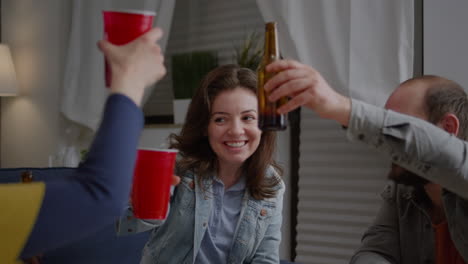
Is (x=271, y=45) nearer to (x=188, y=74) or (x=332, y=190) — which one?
(x=332, y=190)

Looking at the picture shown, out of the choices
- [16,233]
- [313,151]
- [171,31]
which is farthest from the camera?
[171,31]

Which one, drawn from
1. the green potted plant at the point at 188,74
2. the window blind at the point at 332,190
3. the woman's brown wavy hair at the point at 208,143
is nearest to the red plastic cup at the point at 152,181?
the woman's brown wavy hair at the point at 208,143

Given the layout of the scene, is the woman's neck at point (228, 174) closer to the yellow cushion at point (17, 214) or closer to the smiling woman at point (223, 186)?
the smiling woman at point (223, 186)

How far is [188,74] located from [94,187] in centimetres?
252

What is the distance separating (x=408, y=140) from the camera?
1034 millimetres

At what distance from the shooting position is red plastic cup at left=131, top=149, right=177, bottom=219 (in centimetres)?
103

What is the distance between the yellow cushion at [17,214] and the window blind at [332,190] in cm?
215

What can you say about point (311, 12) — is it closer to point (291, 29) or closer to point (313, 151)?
point (291, 29)

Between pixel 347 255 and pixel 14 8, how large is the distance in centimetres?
368

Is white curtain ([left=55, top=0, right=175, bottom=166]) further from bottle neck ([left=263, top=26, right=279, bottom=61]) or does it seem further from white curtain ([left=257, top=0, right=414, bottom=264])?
bottle neck ([left=263, top=26, right=279, bottom=61])

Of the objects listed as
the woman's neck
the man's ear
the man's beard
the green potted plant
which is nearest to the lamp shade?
the green potted plant

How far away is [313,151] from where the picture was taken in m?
2.80

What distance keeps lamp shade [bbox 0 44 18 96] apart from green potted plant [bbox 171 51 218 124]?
174 cm

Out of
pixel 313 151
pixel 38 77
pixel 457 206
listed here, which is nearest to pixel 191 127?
pixel 457 206
